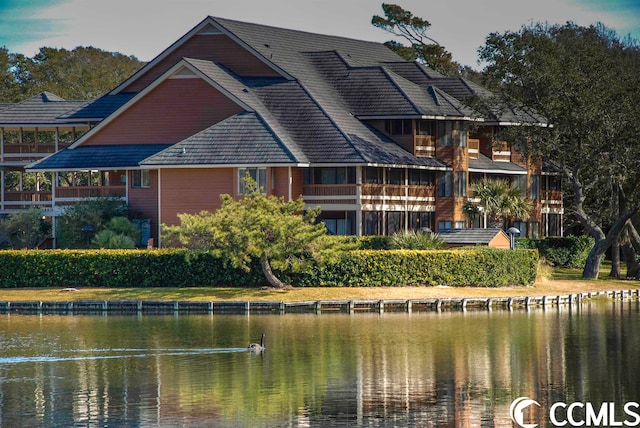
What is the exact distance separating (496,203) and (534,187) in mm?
9321

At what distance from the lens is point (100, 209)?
74.2 metres

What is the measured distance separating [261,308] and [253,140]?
17781mm

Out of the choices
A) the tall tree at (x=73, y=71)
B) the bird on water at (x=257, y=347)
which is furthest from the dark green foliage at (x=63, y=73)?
the bird on water at (x=257, y=347)

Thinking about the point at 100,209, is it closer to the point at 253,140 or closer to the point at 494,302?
the point at 253,140

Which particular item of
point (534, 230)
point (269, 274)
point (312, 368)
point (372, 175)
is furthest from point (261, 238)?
point (534, 230)

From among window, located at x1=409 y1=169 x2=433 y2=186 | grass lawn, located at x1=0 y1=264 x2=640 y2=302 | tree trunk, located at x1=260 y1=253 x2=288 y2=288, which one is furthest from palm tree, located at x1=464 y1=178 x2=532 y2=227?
tree trunk, located at x1=260 y1=253 x2=288 y2=288

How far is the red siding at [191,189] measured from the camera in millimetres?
73625

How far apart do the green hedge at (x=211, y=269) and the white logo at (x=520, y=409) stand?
26.7 meters

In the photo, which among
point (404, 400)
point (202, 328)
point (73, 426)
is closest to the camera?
point (73, 426)

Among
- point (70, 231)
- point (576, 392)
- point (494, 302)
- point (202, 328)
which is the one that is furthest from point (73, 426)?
point (70, 231)

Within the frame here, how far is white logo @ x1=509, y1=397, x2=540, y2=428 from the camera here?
106 ft

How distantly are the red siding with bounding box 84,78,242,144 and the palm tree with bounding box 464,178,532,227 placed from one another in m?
16.0

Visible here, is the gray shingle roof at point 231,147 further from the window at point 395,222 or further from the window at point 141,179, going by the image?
the window at point 395,222

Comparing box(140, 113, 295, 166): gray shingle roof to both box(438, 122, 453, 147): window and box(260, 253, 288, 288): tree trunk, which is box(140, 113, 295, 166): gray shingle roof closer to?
box(260, 253, 288, 288): tree trunk
